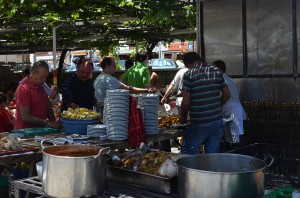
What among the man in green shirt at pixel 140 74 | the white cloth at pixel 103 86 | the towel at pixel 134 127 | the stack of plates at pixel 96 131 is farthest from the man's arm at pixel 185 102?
the man in green shirt at pixel 140 74

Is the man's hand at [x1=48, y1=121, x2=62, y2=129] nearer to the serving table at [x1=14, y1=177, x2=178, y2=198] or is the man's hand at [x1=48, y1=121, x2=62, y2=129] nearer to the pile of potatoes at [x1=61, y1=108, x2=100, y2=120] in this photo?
the pile of potatoes at [x1=61, y1=108, x2=100, y2=120]

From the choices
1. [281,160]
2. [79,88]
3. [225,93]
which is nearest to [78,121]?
[79,88]

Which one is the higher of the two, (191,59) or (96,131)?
(191,59)

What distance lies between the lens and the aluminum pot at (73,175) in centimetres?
283

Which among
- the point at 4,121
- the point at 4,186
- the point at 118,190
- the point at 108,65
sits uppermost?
the point at 108,65

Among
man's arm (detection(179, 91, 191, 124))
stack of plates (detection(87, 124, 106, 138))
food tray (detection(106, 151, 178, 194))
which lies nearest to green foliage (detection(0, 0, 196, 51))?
man's arm (detection(179, 91, 191, 124))

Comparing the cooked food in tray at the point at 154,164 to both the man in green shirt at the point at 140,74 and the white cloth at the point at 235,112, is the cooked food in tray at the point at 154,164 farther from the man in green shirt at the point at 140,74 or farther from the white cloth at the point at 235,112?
the man in green shirt at the point at 140,74

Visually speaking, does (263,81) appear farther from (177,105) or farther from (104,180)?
(104,180)

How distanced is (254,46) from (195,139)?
2.44 m

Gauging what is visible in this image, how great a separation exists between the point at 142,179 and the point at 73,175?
1.60ft

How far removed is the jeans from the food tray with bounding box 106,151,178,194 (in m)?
2.31

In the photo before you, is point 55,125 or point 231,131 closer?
point 55,125

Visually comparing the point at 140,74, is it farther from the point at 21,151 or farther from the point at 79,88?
the point at 21,151

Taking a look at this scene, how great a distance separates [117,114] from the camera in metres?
4.43
